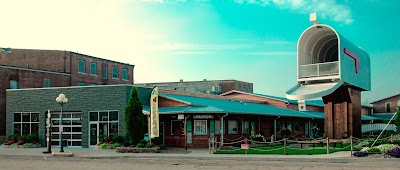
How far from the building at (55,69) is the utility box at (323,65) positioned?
27483mm

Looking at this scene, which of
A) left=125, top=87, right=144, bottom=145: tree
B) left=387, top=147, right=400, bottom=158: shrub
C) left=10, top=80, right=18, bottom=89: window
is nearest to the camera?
left=387, top=147, right=400, bottom=158: shrub

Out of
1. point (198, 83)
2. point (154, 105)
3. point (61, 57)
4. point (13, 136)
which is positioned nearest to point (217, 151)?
point (154, 105)

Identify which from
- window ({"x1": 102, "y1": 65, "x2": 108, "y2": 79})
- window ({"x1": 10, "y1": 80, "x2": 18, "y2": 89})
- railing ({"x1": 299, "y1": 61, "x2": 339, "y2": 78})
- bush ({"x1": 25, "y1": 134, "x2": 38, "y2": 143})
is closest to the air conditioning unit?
railing ({"x1": 299, "y1": 61, "x2": 339, "y2": 78})

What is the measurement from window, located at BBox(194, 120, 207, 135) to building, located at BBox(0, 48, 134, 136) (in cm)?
2125

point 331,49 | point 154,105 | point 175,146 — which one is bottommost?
point 175,146

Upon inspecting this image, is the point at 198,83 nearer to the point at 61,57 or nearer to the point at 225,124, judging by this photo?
the point at 61,57

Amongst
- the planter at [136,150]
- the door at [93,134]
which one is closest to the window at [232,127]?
the planter at [136,150]

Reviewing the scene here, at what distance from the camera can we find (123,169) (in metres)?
19.8

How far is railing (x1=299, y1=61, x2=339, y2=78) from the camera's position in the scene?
33781 millimetres

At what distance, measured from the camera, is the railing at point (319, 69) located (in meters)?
33.8

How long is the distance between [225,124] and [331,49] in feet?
35.1

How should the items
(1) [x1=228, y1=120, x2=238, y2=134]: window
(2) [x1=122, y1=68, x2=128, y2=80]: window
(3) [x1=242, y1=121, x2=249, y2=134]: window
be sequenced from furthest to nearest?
(2) [x1=122, y1=68, x2=128, y2=80]: window → (3) [x1=242, y1=121, x2=249, y2=134]: window → (1) [x1=228, y1=120, x2=238, y2=134]: window

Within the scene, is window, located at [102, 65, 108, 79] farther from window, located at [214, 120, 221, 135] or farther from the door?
window, located at [214, 120, 221, 135]

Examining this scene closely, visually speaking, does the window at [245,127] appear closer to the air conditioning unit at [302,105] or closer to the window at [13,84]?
the air conditioning unit at [302,105]
